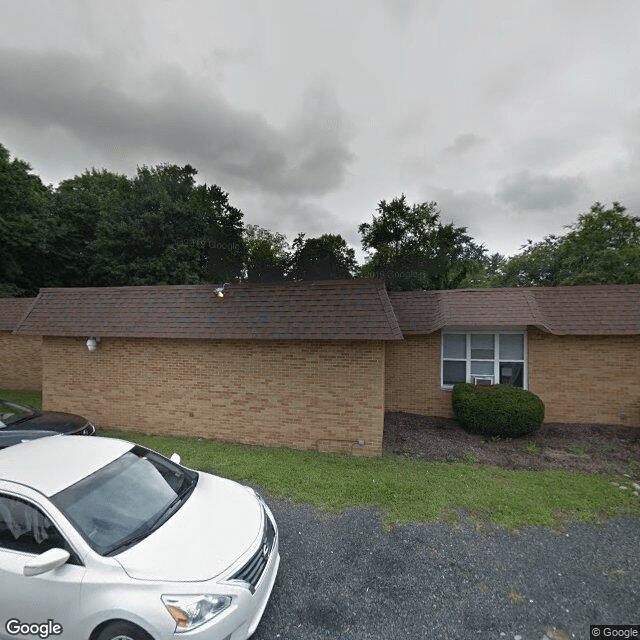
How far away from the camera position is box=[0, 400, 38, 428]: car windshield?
6.60 meters

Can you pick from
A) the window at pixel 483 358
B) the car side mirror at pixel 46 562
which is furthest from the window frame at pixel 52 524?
the window at pixel 483 358

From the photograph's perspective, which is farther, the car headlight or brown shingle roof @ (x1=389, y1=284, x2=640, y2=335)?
brown shingle roof @ (x1=389, y1=284, x2=640, y2=335)

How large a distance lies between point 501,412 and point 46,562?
8585 mm

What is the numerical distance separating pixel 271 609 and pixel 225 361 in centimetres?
532

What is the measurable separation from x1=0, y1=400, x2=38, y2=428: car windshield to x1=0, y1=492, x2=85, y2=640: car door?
530cm

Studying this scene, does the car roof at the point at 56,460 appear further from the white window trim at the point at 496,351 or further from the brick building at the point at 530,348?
the white window trim at the point at 496,351

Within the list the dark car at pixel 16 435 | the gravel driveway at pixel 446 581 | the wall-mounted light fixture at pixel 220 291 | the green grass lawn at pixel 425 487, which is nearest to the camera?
the gravel driveway at pixel 446 581

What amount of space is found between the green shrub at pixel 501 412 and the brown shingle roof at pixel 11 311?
57.8 feet

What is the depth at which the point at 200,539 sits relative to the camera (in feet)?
9.28

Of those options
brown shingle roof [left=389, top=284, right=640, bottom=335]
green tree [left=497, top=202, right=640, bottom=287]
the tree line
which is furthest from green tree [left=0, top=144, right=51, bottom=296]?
green tree [left=497, top=202, right=640, bottom=287]

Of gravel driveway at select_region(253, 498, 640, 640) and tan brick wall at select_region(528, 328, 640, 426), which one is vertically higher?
tan brick wall at select_region(528, 328, 640, 426)

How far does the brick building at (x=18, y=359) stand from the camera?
1373 cm

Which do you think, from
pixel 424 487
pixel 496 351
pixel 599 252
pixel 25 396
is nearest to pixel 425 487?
pixel 424 487

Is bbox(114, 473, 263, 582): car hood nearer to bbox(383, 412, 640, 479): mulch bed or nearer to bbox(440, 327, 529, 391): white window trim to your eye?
bbox(383, 412, 640, 479): mulch bed
